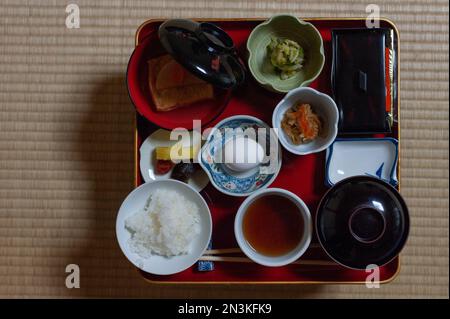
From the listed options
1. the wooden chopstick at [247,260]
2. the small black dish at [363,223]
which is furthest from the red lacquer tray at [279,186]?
the small black dish at [363,223]

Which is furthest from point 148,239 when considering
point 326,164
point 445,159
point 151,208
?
point 445,159

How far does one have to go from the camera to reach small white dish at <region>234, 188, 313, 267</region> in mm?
1162

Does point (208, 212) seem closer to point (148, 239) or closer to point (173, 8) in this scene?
point (148, 239)

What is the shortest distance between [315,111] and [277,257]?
45 centimetres

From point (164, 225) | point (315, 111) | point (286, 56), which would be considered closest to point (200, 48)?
point (286, 56)

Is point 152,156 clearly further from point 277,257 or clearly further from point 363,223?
point 363,223

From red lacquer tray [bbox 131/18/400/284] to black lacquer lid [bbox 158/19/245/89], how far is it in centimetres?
17

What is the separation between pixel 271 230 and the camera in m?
1.23

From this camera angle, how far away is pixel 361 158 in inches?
49.6

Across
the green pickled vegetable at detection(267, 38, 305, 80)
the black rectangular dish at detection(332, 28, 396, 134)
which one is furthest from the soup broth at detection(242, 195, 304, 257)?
the green pickled vegetable at detection(267, 38, 305, 80)

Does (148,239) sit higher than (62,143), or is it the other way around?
(62,143)

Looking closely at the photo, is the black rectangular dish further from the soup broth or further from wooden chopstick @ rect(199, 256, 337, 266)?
wooden chopstick @ rect(199, 256, 337, 266)
